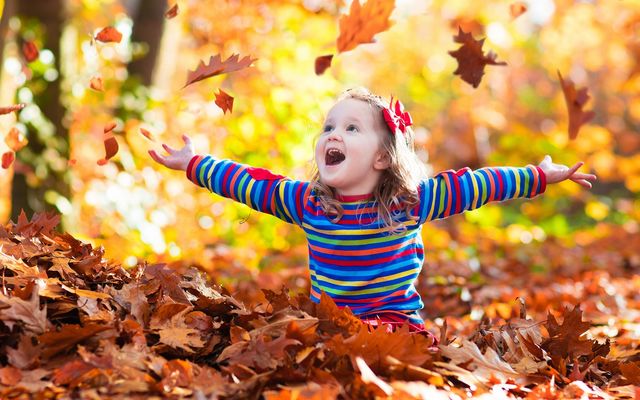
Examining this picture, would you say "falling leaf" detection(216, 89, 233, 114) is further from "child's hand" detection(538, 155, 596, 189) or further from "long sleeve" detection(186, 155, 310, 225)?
"child's hand" detection(538, 155, 596, 189)

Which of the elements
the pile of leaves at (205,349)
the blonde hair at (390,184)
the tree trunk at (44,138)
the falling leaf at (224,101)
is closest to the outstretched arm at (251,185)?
the blonde hair at (390,184)

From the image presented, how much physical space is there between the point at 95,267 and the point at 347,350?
37.5 inches

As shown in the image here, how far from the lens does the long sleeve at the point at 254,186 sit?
2.99 metres

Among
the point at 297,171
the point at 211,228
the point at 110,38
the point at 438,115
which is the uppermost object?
the point at 438,115

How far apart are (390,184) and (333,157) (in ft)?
0.81

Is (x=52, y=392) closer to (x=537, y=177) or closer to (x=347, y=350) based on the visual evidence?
(x=347, y=350)

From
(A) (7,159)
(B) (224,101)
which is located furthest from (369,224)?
(A) (7,159)

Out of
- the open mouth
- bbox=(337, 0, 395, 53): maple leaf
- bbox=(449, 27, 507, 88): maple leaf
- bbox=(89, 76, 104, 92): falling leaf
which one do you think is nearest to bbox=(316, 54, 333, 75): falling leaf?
bbox=(337, 0, 395, 53): maple leaf

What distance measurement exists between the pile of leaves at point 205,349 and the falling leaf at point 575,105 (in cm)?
105

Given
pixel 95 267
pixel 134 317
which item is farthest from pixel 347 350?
pixel 95 267

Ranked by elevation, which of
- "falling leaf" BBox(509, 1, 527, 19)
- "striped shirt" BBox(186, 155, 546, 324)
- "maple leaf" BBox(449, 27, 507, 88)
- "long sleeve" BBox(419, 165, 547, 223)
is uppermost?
"falling leaf" BBox(509, 1, 527, 19)

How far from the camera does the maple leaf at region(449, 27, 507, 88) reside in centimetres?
331

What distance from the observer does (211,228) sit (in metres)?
7.79

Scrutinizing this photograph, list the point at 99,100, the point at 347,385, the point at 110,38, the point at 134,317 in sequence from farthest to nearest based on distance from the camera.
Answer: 1. the point at 99,100
2. the point at 110,38
3. the point at 134,317
4. the point at 347,385
